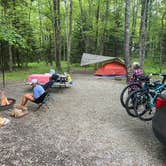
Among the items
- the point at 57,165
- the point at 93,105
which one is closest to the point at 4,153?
the point at 57,165

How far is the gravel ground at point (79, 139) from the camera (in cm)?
302

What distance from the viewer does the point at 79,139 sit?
3711 millimetres

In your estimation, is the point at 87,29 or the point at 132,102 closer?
the point at 132,102

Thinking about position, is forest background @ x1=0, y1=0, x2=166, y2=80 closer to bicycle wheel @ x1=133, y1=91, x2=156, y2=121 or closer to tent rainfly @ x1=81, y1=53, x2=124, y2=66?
tent rainfly @ x1=81, y1=53, x2=124, y2=66

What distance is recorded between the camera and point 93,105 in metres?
6.17

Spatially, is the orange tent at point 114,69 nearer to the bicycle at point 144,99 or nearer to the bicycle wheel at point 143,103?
the bicycle at point 144,99

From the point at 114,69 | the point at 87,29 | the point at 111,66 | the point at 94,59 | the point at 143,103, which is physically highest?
the point at 87,29

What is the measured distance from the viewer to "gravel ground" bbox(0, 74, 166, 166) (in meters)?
3.02

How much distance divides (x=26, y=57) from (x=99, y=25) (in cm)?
720

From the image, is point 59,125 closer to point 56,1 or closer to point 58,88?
A: point 58,88

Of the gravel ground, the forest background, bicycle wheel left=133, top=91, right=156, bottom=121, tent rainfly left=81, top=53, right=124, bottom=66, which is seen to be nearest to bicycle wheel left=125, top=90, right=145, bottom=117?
bicycle wheel left=133, top=91, right=156, bottom=121

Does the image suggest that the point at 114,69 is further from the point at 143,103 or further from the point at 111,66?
the point at 143,103

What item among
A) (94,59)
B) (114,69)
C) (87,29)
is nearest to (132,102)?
(114,69)

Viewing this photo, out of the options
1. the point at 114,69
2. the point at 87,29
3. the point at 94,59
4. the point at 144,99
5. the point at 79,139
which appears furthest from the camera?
the point at 87,29
